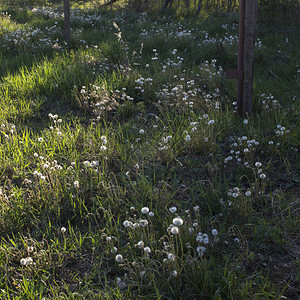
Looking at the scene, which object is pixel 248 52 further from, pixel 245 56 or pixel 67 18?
pixel 67 18

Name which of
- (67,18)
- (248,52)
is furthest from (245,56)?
(67,18)

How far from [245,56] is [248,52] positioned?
0.06m

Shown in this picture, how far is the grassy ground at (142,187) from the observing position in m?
2.19

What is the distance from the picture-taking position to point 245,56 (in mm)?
4133

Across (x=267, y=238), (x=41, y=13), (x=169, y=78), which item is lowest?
(x=267, y=238)

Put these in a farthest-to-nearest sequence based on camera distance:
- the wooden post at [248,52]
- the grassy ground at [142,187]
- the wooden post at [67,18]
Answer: the wooden post at [67,18] < the wooden post at [248,52] < the grassy ground at [142,187]

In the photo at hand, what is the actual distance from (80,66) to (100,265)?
13.5ft

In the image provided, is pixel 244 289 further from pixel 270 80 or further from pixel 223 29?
pixel 223 29

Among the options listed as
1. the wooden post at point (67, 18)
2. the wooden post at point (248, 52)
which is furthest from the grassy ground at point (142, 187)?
the wooden post at point (67, 18)

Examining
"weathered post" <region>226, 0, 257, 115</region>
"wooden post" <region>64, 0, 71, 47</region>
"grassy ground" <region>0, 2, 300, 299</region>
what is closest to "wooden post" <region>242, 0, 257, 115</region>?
"weathered post" <region>226, 0, 257, 115</region>

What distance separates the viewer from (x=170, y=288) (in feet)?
6.82

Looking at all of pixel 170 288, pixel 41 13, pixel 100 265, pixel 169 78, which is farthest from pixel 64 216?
pixel 41 13

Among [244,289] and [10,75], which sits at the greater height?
[10,75]

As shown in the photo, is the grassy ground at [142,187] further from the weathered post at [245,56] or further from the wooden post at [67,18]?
the wooden post at [67,18]
